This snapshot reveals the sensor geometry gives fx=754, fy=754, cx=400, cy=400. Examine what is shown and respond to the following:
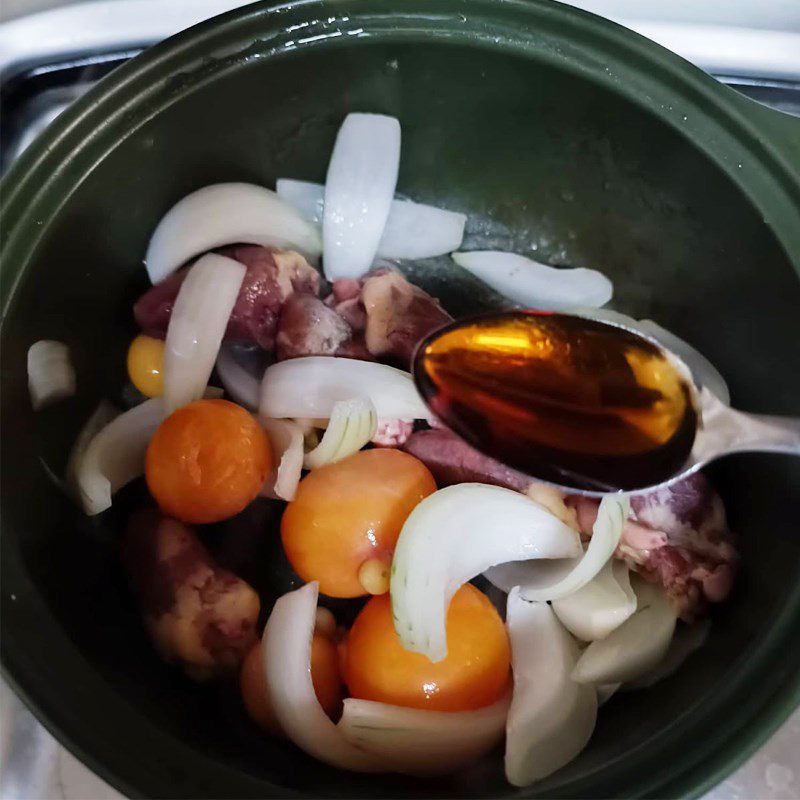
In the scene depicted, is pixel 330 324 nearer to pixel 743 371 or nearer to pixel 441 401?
pixel 441 401

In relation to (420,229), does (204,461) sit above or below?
below

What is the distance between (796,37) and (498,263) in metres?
0.59

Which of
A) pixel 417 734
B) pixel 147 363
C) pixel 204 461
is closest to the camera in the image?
pixel 417 734

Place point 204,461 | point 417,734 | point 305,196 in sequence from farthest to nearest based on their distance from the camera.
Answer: point 305,196 < point 204,461 < point 417,734

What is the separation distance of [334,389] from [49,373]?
37cm

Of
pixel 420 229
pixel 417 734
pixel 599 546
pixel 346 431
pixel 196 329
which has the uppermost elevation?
pixel 420 229

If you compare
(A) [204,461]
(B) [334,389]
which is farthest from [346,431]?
(A) [204,461]

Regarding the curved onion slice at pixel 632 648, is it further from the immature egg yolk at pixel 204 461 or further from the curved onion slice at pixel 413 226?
the curved onion slice at pixel 413 226

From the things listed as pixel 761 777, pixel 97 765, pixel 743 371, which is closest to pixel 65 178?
pixel 97 765

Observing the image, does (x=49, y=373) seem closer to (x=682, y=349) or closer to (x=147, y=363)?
(x=147, y=363)

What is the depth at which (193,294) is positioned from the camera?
1.08 m

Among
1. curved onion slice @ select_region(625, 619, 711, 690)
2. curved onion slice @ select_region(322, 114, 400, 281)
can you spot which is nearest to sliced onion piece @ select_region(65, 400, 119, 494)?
curved onion slice @ select_region(322, 114, 400, 281)

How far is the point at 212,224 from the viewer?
1115mm

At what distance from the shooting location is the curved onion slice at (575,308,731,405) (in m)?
1.04
